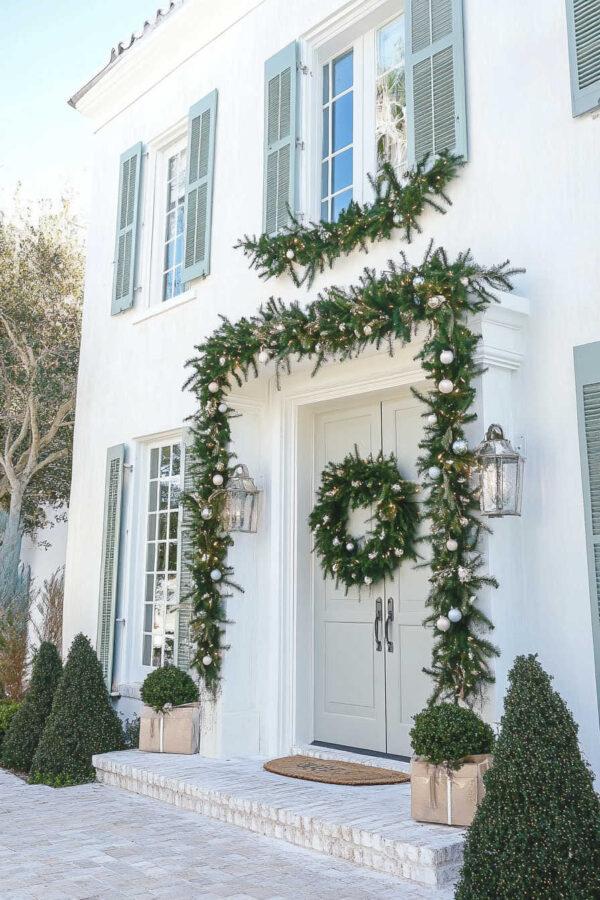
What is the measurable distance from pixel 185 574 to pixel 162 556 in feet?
2.67

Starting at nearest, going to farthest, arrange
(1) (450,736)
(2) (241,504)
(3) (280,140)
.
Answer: (1) (450,736) < (2) (241,504) < (3) (280,140)

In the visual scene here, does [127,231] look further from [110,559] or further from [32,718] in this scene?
[32,718]

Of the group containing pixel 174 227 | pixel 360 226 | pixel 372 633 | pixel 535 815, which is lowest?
pixel 535 815

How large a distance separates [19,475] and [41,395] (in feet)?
3.86

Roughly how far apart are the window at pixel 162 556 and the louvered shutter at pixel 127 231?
165 cm

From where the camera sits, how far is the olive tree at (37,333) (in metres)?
10.6

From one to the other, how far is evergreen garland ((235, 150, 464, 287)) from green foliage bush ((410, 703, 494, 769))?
2.89m

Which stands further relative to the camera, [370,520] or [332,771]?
[370,520]

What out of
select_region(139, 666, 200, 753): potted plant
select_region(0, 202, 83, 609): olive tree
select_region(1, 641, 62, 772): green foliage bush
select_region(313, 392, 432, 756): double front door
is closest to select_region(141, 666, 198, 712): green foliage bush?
select_region(139, 666, 200, 753): potted plant

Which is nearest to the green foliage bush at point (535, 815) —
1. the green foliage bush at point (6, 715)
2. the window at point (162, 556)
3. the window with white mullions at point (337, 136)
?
the window with white mullions at point (337, 136)

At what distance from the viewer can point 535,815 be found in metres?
3.19

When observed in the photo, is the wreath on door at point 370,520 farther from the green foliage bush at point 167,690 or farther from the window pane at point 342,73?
the window pane at point 342,73

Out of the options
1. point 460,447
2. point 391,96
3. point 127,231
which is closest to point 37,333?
point 127,231

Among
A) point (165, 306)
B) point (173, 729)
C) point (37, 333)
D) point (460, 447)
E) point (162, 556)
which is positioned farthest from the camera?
point (37, 333)
